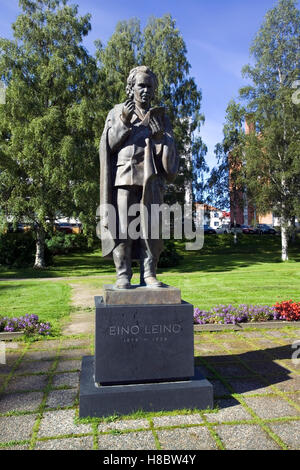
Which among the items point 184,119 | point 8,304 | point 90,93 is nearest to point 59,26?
point 90,93

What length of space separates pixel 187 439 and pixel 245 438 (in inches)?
17.8

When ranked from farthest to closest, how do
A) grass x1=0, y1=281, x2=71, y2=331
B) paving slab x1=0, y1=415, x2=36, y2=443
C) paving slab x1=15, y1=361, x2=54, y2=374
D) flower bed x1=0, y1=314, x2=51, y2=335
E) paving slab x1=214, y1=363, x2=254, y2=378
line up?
grass x1=0, y1=281, x2=71, y2=331 < flower bed x1=0, y1=314, x2=51, y2=335 < paving slab x1=15, y1=361, x2=54, y2=374 < paving slab x1=214, y1=363, x2=254, y2=378 < paving slab x1=0, y1=415, x2=36, y2=443

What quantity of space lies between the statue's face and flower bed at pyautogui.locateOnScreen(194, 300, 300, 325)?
12.9ft

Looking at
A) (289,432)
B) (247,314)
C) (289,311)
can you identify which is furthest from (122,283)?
(289,311)

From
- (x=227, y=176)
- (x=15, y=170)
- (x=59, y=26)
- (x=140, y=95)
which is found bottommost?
(x=140, y=95)

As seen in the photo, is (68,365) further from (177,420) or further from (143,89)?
(143,89)

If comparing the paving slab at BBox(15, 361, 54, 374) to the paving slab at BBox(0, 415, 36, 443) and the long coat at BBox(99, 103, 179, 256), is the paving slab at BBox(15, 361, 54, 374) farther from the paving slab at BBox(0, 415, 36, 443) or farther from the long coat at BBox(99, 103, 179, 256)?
the long coat at BBox(99, 103, 179, 256)

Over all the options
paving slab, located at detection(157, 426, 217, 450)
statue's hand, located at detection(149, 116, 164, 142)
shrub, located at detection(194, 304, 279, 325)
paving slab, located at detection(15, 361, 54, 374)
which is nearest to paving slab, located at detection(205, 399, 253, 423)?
paving slab, located at detection(157, 426, 217, 450)

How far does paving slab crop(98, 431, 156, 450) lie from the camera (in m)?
2.79

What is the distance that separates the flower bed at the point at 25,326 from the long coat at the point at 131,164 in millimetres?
2777

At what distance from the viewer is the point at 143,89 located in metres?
4.00

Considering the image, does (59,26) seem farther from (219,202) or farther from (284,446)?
(284,446)

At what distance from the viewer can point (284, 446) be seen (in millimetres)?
2793
